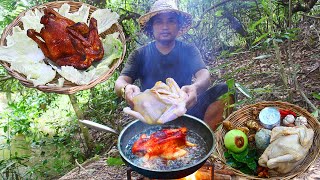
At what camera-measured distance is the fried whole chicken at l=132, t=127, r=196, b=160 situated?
219cm

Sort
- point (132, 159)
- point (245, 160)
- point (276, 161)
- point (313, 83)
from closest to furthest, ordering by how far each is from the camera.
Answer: point (132, 159), point (276, 161), point (245, 160), point (313, 83)

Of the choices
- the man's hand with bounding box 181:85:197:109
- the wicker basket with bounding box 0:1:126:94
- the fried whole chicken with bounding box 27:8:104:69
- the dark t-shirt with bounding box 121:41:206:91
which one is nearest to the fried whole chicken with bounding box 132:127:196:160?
the man's hand with bounding box 181:85:197:109

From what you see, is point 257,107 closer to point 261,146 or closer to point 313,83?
point 261,146

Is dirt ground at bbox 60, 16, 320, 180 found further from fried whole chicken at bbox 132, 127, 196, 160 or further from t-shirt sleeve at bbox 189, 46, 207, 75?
fried whole chicken at bbox 132, 127, 196, 160

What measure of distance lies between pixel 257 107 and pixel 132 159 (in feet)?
4.23

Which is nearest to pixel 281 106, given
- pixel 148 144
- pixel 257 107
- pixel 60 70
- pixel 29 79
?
pixel 257 107

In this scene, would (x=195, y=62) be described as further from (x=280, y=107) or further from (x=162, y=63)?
(x=280, y=107)

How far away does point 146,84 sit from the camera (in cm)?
385

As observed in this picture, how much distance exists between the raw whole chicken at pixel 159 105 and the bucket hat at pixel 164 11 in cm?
108

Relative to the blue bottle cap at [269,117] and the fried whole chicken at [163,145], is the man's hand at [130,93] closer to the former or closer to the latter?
the fried whole chicken at [163,145]

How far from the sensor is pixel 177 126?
8.21 feet

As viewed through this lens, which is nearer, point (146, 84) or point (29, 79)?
point (29, 79)

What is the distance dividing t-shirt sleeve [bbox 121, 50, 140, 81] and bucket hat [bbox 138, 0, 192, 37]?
31 cm

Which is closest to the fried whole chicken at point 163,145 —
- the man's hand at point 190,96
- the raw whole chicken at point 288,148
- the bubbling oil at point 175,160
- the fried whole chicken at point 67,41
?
the bubbling oil at point 175,160
